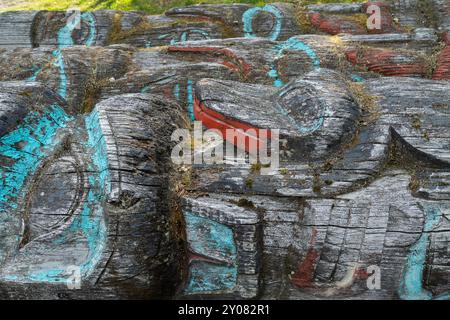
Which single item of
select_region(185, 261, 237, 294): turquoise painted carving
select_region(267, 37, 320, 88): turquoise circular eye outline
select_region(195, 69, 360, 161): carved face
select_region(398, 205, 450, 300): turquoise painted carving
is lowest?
select_region(185, 261, 237, 294): turquoise painted carving

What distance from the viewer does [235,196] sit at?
420 cm

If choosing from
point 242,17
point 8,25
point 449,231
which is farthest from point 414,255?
point 8,25

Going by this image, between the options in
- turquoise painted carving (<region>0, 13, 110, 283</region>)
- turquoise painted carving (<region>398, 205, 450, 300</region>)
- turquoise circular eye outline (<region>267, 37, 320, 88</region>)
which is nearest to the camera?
turquoise painted carving (<region>398, 205, 450, 300</region>)

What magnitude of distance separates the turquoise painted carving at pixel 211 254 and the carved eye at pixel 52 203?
39.7 inches

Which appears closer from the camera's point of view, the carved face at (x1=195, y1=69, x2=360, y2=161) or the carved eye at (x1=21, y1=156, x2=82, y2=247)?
the carved eye at (x1=21, y1=156, x2=82, y2=247)

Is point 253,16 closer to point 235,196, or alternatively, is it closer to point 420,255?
point 235,196

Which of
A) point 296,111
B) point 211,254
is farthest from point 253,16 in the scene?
point 211,254

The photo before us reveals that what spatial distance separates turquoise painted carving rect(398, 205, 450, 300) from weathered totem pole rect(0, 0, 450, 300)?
0.01 meters

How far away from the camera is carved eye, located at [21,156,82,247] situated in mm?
4184

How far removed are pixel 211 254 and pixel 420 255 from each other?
5.58ft

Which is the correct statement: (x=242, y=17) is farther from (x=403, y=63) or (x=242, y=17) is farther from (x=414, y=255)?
(x=414, y=255)

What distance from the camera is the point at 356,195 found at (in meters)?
4.05

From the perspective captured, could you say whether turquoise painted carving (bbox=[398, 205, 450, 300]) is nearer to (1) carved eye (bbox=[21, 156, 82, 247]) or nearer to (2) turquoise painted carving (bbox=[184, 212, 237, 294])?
(2) turquoise painted carving (bbox=[184, 212, 237, 294])

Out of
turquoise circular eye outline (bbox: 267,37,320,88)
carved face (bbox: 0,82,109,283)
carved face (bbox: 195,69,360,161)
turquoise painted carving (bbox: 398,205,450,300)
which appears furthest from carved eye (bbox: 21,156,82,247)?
turquoise painted carving (bbox: 398,205,450,300)
